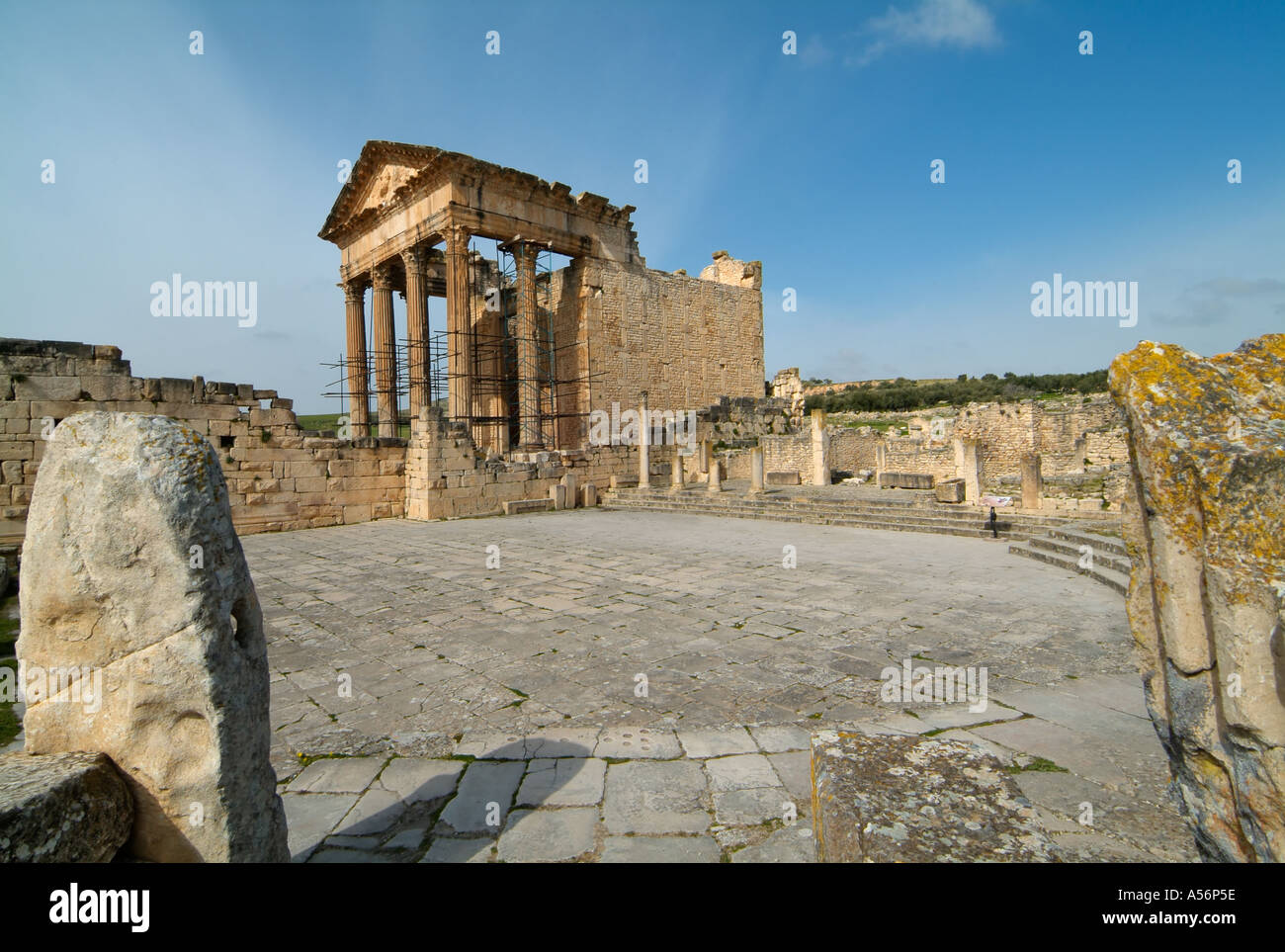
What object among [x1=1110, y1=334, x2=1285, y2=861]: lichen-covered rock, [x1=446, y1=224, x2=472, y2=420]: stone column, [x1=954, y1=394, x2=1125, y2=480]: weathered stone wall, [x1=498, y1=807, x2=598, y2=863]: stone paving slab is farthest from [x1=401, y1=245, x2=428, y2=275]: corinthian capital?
[x1=1110, y1=334, x2=1285, y2=861]: lichen-covered rock

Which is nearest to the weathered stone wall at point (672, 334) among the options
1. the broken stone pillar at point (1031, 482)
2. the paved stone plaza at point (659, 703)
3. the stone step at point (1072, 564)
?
the broken stone pillar at point (1031, 482)

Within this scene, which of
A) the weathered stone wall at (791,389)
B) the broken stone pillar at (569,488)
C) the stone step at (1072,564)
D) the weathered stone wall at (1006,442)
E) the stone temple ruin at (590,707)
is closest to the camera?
the stone temple ruin at (590,707)

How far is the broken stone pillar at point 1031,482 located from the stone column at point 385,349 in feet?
53.0

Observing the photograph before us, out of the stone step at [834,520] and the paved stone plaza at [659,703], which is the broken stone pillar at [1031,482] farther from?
the paved stone plaza at [659,703]

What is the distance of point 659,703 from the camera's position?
349 centimetres

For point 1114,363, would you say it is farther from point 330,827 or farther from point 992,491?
point 992,491

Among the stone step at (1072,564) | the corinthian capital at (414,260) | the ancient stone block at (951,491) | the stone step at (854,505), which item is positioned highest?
the corinthian capital at (414,260)

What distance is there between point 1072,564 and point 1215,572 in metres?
6.92

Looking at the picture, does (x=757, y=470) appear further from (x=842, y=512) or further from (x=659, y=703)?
(x=659, y=703)

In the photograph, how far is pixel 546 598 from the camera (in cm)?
604

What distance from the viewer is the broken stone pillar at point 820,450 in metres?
16.8

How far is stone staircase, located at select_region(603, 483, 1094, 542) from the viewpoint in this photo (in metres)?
9.67

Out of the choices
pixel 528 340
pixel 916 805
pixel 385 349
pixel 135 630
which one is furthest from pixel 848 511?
pixel 385 349

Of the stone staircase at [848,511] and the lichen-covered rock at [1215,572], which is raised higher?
the lichen-covered rock at [1215,572]
